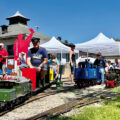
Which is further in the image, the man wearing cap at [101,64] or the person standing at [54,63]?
the man wearing cap at [101,64]

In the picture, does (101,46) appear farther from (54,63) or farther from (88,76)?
(54,63)

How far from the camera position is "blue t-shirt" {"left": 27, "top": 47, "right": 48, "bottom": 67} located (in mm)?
6629

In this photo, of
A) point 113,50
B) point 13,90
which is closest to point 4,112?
point 13,90

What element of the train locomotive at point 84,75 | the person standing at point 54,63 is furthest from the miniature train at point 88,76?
the person standing at point 54,63

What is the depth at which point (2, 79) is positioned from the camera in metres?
4.91

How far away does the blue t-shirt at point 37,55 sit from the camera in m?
6.63

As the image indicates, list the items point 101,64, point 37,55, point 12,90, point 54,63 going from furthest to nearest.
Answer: point 101,64
point 54,63
point 37,55
point 12,90

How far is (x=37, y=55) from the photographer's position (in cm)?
664

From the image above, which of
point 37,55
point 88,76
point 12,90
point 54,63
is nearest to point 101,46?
point 88,76

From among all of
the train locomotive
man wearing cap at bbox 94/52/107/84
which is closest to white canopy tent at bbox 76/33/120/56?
man wearing cap at bbox 94/52/107/84

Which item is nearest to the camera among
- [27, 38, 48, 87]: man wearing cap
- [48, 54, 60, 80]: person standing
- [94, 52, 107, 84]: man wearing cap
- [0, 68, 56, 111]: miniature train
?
[0, 68, 56, 111]: miniature train

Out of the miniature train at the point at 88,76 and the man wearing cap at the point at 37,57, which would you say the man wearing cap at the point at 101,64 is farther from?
the man wearing cap at the point at 37,57

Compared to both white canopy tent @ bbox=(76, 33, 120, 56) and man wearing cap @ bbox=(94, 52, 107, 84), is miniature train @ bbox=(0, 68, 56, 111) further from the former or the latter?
white canopy tent @ bbox=(76, 33, 120, 56)

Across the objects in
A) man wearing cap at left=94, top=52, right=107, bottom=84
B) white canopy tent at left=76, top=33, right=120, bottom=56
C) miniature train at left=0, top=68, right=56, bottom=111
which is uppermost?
white canopy tent at left=76, top=33, right=120, bottom=56
